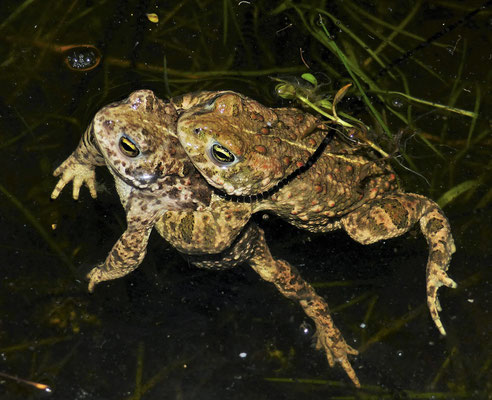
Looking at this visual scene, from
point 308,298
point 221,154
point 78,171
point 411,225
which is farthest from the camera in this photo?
point 308,298

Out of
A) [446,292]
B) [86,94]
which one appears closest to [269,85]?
[86,94]

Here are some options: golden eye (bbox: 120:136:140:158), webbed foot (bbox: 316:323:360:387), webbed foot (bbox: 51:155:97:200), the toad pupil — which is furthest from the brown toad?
webbed foot (bbox: 51:155:97:200)

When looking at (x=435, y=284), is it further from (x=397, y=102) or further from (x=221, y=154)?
(x=221, y=154)

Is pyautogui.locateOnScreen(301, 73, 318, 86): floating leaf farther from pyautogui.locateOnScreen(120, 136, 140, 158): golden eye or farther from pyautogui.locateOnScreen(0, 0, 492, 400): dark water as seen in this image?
pyautogui.locateOnScreen(120, 136, 140, 158): golden eye

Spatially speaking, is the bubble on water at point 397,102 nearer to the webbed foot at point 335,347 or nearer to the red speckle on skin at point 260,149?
the red speckle on skin at point 260,149

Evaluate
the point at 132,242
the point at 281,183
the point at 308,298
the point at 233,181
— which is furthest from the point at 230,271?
the point at 233,181

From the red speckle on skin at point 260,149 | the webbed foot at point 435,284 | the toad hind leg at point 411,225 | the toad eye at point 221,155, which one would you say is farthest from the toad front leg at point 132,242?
the webbed foot at point 435,284

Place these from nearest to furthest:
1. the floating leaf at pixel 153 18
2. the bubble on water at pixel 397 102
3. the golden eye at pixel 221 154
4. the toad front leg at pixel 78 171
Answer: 1. the golden eye at pixel 221 154
2. the toad front leg at pixel 78 171
3. the floating leaf at pixel 153 18
4. the bubble on water at pixel 397 102
